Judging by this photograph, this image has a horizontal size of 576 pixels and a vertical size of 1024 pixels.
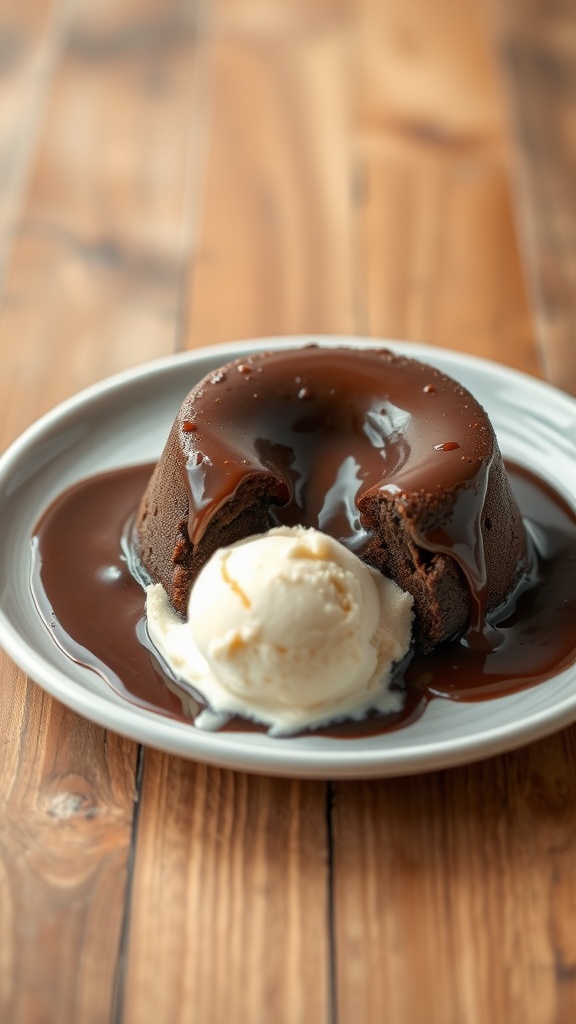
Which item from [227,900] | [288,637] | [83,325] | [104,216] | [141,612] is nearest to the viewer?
[227,900]

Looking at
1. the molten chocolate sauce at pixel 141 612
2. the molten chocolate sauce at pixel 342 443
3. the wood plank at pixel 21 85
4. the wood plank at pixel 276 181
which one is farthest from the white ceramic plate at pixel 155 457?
the wood plank at pixel 21 85

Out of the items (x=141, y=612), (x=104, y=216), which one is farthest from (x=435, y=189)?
(x=141, y=612)

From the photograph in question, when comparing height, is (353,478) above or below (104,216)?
above

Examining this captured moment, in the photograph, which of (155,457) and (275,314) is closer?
(155,457)

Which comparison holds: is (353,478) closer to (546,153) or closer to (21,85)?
(546,153)

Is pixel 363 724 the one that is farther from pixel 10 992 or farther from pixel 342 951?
pixel 10 992

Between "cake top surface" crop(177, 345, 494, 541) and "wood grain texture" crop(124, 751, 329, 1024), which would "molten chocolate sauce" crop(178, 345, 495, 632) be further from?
"wood grain texture" crop(124, 751, 329, 1024)
